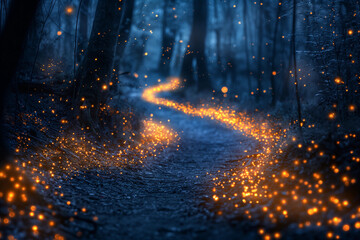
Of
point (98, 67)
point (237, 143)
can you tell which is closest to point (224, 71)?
point (237, 143)

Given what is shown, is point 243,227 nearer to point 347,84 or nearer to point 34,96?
point 347,84

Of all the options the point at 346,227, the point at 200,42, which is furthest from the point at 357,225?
the point at 200,42

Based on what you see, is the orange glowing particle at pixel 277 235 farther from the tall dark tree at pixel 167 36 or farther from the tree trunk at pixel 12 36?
the tall dark tree at pixel 167 36

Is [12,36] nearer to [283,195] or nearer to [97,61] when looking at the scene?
[97,61]

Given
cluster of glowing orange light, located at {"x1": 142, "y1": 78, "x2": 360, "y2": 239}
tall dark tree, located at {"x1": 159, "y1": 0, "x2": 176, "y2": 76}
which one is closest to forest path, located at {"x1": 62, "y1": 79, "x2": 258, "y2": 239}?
cluster of glowing orange light, located at {"x1": 142, "y1": 78, "x2": 360, "y2": 239}

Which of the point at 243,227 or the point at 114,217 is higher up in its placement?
the point at 114,217

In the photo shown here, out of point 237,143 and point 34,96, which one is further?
point 237,143

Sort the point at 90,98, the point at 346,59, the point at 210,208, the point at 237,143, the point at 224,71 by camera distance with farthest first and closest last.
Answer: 1. the point at 224,71
2. the point at 237,143
3. the point at 90,98
4. the point at 346,59
5. the point at 210,208

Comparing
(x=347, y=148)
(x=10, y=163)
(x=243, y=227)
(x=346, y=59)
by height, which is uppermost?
(x=346, y=59)
